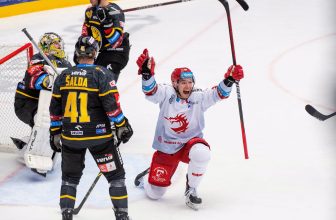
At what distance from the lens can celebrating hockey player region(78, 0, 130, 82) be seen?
5.03m

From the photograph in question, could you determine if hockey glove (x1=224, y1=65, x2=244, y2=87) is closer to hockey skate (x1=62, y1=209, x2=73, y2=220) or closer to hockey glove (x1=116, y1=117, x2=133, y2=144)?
hockey glove (x1=116, y1=117, x2=133, y2=144)

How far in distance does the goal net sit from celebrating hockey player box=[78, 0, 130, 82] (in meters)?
0.47

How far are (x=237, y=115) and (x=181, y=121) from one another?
174cm

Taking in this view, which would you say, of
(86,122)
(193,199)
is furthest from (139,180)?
(86,122)

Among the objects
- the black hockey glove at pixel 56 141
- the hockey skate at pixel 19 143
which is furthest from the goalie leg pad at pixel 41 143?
the black hockey glove at pixel 56 141

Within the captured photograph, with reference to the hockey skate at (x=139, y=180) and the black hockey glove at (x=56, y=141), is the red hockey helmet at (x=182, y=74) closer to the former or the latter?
the hockey skate at (x=139, y=180)

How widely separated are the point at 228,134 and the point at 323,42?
2577mm

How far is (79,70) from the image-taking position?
12.0ft

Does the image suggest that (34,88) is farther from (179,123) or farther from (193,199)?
(193,199)

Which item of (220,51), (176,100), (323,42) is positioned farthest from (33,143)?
(323,42)

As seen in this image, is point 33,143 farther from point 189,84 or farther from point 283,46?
point 283,46

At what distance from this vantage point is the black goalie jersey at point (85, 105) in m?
3.64

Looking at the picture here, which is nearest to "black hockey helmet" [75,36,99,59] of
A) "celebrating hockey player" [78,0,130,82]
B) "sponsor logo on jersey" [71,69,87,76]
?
"sponsor logo on jersey" [71,69,87,76]

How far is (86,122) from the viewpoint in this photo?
12.1ft
